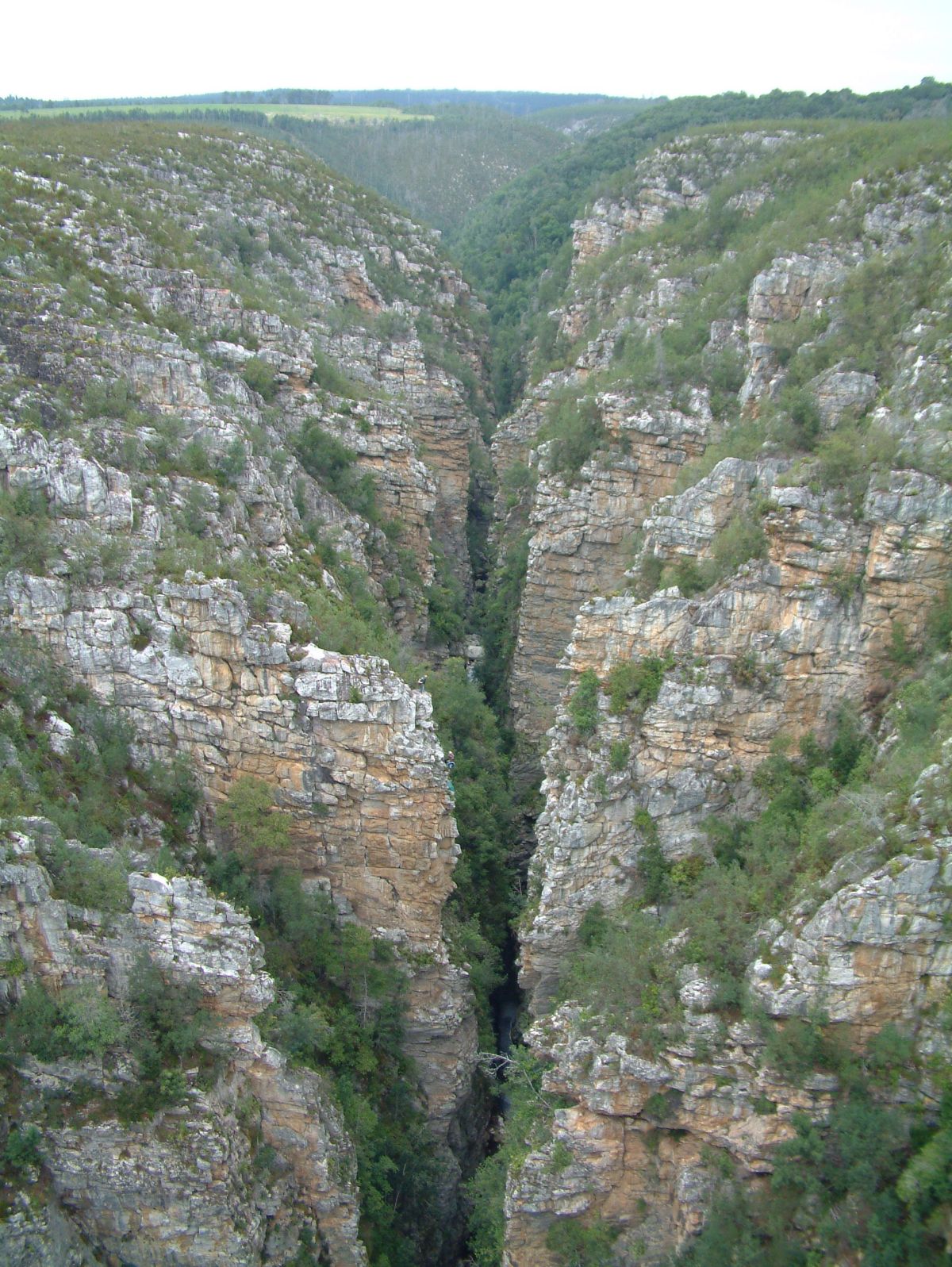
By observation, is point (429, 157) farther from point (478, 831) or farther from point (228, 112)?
point (478, 831)

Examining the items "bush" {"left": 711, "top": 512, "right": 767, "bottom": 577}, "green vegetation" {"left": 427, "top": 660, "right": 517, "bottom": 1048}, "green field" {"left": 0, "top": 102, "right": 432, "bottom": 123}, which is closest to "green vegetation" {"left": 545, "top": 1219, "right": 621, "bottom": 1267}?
"green vegetation" {"left": 427, "top": 660, "right": 517, "bottom": 1048}

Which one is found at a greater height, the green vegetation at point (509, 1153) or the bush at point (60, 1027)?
the bush at point (60, 1027)

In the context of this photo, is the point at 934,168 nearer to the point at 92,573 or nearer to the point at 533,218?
the point at 92,573

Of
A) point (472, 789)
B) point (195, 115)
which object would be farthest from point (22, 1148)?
point (195, 115)

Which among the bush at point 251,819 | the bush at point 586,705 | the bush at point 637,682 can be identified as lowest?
the bush at point 251,819

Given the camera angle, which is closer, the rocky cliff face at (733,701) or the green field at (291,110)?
the rocky cliff face at (733,701)

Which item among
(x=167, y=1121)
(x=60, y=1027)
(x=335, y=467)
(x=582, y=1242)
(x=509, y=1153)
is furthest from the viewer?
(x=335, y=467)

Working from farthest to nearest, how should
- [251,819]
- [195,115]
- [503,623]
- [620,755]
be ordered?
[195,115], [503,623], [620,755], [251,819]

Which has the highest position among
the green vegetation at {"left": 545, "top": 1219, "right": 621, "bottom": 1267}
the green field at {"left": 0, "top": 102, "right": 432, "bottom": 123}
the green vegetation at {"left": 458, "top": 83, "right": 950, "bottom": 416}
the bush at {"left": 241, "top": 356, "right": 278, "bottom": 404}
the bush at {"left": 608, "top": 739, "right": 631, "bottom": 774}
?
the green field at {"left": 0, "top": 102, "right": 432, "bottom": 123}

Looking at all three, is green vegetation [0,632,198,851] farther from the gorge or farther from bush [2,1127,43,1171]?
bush [2,1127,43,1171]

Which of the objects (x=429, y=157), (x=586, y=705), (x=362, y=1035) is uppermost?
(x=429, y=157)

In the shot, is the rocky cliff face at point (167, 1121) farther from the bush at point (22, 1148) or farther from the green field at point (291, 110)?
the green field at point (291, 110)

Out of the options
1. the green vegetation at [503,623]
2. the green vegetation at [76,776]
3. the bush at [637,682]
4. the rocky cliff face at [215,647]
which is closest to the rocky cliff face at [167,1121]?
the rocky cliff face at [215,647]

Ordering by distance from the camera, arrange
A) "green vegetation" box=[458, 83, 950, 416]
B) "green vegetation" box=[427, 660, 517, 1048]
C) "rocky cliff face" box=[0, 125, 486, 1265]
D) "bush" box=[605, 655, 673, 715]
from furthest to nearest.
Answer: "green vegetation" box=[458, 83, 950, 416], "green vegetation" box=[427, 660, 517, 1048], "bush" box=[605, 655, 673, 715], "rocky cliff face" box=[0, 125, 486, 1265]
